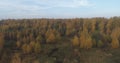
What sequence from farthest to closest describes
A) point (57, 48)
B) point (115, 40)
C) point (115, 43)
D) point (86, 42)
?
point (115, 40)
point (86, 42)
point (115, 43)
point (57, 48)

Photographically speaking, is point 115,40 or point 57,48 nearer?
point 57,48

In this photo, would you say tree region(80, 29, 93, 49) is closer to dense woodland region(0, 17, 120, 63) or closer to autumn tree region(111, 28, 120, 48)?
dense woodland region(0, 17, 120, 63)

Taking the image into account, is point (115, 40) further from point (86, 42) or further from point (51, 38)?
point (51, 38)

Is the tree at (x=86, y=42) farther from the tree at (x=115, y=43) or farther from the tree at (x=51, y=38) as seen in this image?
the tree at (x=51, y=38)

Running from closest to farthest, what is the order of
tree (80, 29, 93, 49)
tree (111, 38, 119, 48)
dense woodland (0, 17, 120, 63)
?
dense woodland (0, 17, 120, 63), tree (111, 38, 119, 48), tree (80, 29, 93, 49)

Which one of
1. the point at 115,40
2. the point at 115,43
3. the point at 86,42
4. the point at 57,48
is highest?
the point at 115,40

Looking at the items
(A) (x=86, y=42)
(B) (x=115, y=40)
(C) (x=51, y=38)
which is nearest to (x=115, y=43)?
(B) (x=115, y=40)

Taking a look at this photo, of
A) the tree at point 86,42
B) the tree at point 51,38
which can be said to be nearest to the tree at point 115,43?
the tree at point 86,42

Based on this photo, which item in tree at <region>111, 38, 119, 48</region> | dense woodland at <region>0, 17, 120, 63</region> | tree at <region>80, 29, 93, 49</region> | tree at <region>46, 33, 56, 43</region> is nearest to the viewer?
dense woodland at <region>0, 17, 120, 63</region>

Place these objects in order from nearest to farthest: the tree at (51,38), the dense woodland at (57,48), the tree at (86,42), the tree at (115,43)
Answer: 1. the dense woodland at (57,48)
2. the tree at (115,43)
3. the tree at (86,42)
4. the tree at (51,38)

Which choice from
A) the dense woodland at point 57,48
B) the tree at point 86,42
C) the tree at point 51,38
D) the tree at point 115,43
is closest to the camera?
the dense woodland at point 57,48

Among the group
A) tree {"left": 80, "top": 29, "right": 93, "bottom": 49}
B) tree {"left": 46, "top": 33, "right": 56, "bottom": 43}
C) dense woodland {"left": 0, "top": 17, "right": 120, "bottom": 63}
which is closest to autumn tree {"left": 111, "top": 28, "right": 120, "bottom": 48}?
dense woodland {"left": 0, "top": 17, "right": 120, "bottom": 63}

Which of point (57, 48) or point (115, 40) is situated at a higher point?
point (115, 40)
